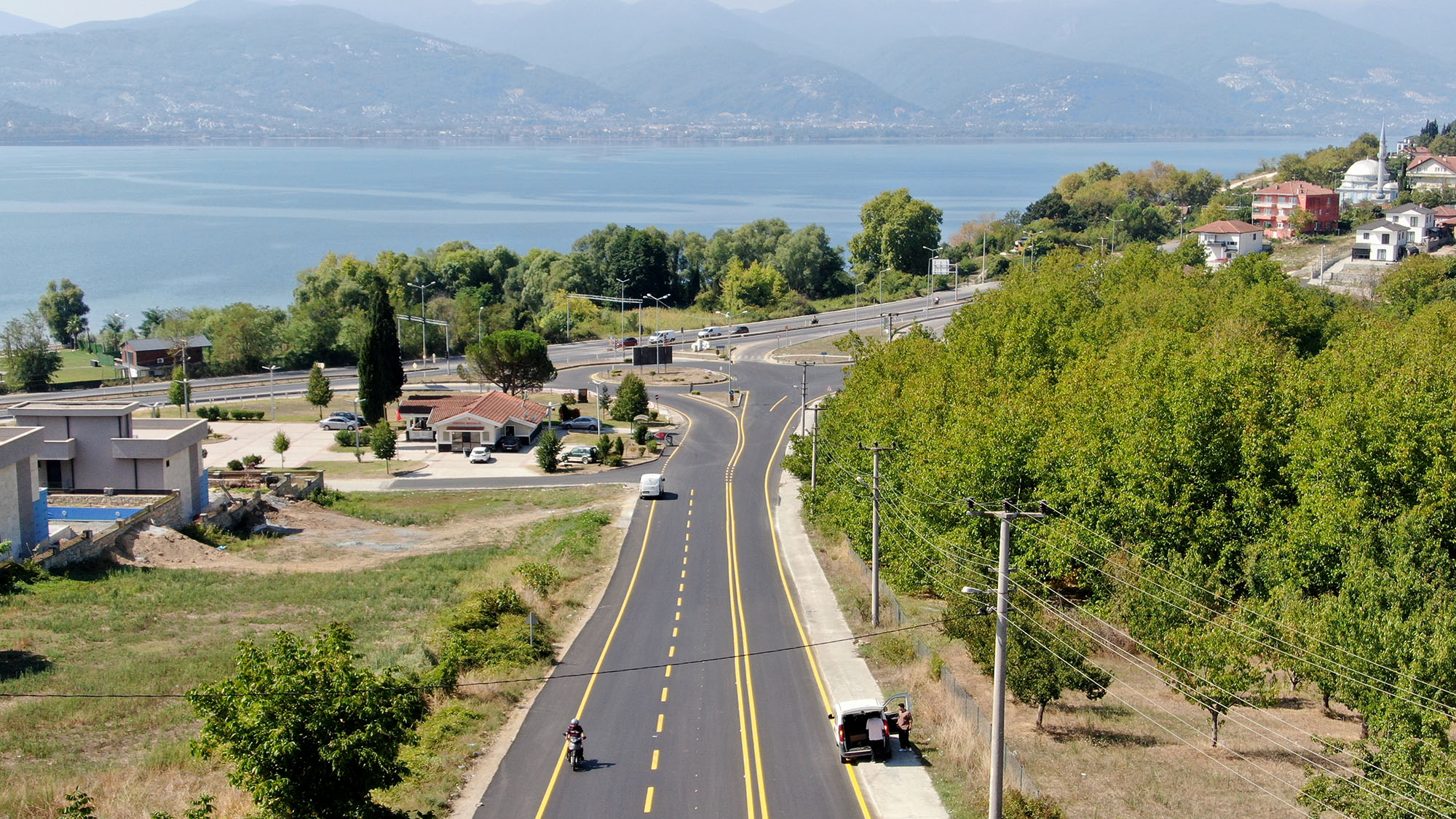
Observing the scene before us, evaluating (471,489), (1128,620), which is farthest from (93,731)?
(471,489)

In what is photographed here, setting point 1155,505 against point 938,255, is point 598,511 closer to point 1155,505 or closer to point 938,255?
point 1155,505

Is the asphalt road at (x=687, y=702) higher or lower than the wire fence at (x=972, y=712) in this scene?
lower

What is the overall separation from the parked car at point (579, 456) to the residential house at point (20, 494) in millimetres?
29402

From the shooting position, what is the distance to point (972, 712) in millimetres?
29312

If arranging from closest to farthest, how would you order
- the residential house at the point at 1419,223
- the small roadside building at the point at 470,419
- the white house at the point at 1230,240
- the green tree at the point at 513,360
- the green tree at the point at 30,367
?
the small roadside building at the point at 470,419, the green tree at the point at 513,360, the green tree at the point at 30,367, the residential house at the point at 1419,223, the white house at the point at 1230,240

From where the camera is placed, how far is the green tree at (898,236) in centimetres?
15100

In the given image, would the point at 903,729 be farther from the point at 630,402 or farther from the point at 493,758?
the point at 630,402

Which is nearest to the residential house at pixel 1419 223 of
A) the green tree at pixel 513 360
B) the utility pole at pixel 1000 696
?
the green tree at pixel 513 360

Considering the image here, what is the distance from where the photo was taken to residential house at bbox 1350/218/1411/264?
125 metres

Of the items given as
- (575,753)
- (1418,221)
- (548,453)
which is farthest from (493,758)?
(1418,221)

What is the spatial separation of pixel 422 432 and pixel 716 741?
52.5 meters

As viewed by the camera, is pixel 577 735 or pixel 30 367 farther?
pixel 30 367

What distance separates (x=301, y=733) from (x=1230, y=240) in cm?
13276

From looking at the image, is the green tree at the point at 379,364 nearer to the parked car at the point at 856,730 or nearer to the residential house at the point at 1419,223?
the parked car at the point at 856,730
